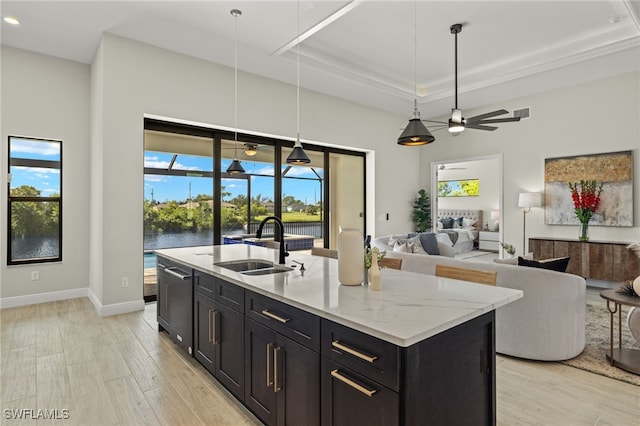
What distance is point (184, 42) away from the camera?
4410 mm

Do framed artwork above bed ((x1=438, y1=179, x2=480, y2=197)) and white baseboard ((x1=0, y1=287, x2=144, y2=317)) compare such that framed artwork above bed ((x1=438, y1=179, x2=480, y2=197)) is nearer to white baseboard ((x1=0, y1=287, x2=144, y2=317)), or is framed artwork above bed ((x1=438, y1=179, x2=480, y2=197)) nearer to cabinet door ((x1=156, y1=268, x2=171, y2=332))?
white baseboard ((x1=0, y1=287, x2=144, y2=317))

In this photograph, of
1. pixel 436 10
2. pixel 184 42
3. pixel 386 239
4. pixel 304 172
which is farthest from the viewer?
pixel 304 172

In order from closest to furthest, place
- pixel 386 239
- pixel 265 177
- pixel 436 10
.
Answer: pixel 436 10, pixel 386 239, pixel 265 177

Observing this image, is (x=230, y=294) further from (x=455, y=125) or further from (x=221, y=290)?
→ (x=455, y=125)

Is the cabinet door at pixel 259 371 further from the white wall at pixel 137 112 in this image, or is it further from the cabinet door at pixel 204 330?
the white wall at pixel 137 112

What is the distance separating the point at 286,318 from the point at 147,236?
3830 millimetres

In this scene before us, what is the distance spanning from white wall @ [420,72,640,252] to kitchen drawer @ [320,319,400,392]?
601 centimetres

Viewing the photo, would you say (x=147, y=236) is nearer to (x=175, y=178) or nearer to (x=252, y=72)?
(x=175, y=178)

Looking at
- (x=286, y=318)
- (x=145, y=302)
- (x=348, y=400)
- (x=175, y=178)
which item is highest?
(x=175, y=178)

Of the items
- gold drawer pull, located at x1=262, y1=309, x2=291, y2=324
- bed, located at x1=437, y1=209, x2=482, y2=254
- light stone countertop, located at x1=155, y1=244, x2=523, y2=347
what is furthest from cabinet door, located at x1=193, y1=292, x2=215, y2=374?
bed, located at x1=437, y1=209, x2=482, y2=254

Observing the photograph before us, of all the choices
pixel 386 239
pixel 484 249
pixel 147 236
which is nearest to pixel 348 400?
pixel 386 239

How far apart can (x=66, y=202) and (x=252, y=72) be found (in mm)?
3247

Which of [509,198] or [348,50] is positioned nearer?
[348,50]

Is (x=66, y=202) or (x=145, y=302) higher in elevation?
(x=66, y=202)
